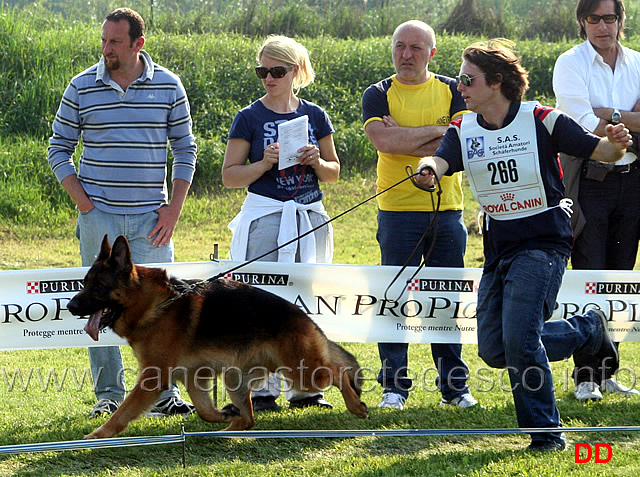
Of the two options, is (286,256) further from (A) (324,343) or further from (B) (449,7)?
(B) (449,7)

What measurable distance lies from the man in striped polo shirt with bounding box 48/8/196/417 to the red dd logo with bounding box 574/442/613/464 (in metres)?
2.37

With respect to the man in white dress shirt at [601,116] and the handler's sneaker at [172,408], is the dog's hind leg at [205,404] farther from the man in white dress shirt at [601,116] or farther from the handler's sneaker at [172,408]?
the man in white dress shirt at [601,116]

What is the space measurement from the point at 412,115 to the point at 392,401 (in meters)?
1.88

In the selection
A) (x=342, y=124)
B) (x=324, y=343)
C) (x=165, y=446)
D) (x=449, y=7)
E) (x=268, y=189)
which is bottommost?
(x=165, y=446)

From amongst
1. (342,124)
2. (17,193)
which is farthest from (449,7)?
(17,193)

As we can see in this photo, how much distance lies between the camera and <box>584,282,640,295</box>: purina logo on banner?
5.86 metres

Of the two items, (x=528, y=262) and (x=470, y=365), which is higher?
(x=528, y=262)

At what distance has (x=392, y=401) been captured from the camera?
18.0ft

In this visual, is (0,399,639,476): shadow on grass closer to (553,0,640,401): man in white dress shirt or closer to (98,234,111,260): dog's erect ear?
(553,0,640,401): man in white dress shirt

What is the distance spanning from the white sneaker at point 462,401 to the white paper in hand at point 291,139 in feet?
6.14

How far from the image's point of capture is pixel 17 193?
41.6 ft

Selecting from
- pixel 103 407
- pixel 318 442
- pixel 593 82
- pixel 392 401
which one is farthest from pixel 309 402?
pixel 593 82

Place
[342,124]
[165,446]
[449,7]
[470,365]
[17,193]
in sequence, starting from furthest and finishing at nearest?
1. [449,7]
2. [342,124]
3. [17,193]
4. [470,365]
5. [165,446]

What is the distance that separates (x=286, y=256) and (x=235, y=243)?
350 millimetres
